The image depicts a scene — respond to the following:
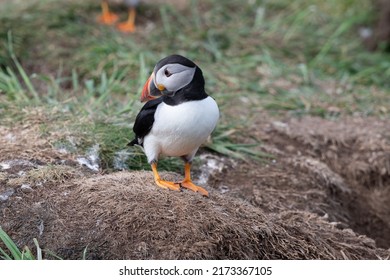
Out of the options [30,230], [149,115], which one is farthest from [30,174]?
[149,115]

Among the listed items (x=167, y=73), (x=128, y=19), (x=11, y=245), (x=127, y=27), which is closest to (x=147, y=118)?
(x=167, y=73)

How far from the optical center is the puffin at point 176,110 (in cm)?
362

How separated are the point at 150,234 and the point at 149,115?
0.64 meters

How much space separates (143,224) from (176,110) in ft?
1.92

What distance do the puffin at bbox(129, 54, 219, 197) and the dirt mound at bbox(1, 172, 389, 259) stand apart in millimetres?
227

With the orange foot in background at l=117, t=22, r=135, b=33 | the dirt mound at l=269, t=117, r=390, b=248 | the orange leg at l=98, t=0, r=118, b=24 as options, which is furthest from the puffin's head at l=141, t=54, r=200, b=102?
the orange leg at l=98, t=0, r=118, b=24

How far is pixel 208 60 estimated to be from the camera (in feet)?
24.6

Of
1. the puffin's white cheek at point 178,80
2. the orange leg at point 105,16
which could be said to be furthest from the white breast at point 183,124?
the orange leg at point 105,16

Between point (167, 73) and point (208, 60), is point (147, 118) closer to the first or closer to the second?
point (167, 73)

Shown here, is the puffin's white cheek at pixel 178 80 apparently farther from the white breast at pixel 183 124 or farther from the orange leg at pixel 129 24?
the orange leg at pixel 129 24

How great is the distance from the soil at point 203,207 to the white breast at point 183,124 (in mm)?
274

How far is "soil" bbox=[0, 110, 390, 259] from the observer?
3576 mm

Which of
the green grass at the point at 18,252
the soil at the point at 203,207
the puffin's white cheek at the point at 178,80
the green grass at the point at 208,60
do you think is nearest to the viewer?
the green grass at the point at 18,252

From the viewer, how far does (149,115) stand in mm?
3816
